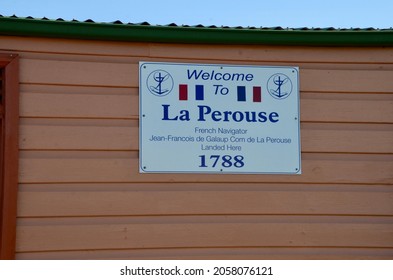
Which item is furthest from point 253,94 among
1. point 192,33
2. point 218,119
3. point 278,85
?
point 192,33

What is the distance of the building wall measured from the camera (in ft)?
16.8

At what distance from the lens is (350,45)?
547 cm

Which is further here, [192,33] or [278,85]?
[278,85]

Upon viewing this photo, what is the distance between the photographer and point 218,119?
5340 mm

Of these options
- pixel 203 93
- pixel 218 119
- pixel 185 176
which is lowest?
pixel 185 176

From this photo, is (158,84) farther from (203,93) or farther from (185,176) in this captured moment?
(185,176)

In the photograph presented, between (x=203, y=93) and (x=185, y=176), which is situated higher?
(x=203, y=93)

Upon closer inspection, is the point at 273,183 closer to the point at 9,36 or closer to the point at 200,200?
the point at 200,200

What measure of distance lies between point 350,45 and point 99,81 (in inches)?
78.1

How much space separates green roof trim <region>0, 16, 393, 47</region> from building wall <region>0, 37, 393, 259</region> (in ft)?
0.23

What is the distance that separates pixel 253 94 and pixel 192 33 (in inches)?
26.5

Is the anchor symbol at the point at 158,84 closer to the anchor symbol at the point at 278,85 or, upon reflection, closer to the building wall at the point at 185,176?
the building wall at the point at 185,176

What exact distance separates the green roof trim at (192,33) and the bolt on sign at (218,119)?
207mm

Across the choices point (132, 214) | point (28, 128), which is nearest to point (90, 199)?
point (132, 214)
